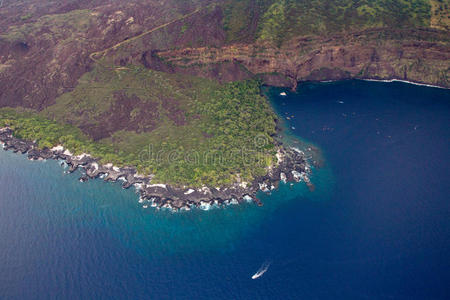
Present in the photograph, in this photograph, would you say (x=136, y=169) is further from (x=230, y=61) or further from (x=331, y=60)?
(x=331, y=60)

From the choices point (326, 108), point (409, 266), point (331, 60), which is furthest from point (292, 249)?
point (331, 60)

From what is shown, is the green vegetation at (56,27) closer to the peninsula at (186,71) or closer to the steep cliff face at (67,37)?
the steep cliff face at (67,37)

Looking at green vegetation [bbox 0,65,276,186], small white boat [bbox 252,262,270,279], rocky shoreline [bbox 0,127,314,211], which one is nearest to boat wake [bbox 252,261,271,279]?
small white boat [bbox 252,262,270,279]

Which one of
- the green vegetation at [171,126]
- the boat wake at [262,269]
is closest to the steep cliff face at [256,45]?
the green vegetation at [171,126]

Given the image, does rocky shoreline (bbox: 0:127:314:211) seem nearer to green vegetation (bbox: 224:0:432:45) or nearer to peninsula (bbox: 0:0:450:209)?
peninsula (bbox: 0:0:450:209)

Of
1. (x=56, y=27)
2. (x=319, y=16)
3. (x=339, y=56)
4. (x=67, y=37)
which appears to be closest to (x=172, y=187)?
(x=339, y=56)
